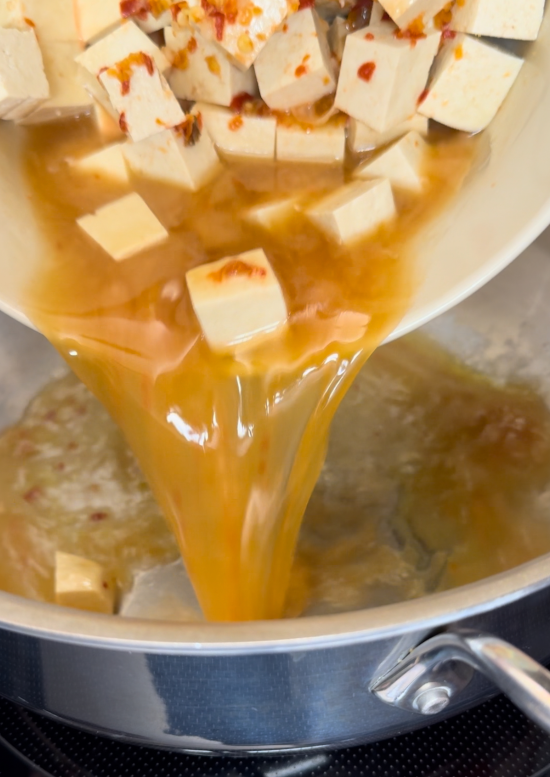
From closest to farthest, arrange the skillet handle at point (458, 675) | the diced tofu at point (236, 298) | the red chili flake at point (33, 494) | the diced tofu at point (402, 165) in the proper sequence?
the skillet handle at point (458, 675) → the diced tofu at point (236, 298) → the diced tofu at point (402, 165) → the red chili flake at point (33, 494)

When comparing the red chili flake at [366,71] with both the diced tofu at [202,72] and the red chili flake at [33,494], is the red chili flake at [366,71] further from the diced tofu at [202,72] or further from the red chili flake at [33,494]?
the red chili flake at [33,494]

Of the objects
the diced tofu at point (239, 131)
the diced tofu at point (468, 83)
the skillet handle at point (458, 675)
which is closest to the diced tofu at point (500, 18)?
the diced tofu at point (468, 83)

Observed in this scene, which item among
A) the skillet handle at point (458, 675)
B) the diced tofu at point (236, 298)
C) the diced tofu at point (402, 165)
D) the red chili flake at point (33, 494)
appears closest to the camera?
the skillet handle at point (458, 675)

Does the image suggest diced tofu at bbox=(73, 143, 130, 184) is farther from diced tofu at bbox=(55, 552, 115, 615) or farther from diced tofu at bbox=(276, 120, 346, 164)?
diced tofu at bbox=(55, 552, 115, 615)

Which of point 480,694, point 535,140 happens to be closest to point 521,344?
point 535,140

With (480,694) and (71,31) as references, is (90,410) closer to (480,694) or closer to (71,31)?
(71,31)

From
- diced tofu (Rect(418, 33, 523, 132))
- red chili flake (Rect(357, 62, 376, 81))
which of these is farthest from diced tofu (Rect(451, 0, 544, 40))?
red chili flake (Rect(357, 62, 376, 81))

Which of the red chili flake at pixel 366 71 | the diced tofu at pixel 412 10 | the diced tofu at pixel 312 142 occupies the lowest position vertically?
the diced tofu at pixel 312 142

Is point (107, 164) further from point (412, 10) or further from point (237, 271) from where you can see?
point (412, 10)
